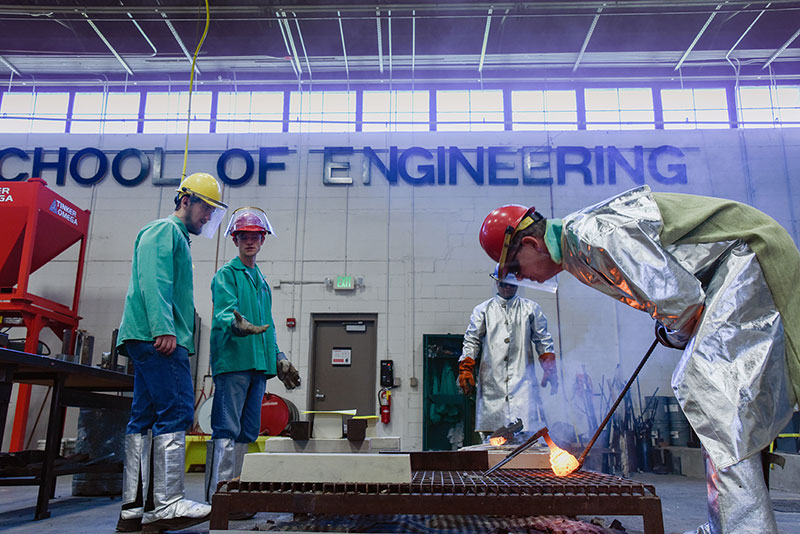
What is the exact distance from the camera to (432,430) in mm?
7285

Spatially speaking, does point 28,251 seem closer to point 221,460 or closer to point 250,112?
point 250,112

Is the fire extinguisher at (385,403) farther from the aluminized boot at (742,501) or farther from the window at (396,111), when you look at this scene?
the aluminized boot at (742,501)

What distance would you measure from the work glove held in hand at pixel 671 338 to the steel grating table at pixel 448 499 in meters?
0.54

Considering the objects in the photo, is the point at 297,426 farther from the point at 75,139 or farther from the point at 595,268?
the point at 75,139

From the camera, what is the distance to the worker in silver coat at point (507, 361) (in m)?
4.76

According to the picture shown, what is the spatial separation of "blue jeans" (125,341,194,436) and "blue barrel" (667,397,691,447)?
20.4ft

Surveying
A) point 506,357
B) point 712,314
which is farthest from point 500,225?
point 506,357

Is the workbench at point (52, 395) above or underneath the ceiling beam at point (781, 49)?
underneath

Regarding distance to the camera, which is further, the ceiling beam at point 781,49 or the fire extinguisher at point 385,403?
the ceiling beam at point 781,49

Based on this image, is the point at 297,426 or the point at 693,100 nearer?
the point at 297,426

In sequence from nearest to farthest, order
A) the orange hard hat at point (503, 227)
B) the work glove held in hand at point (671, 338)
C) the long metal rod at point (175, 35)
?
1. the work glove held in hand at point (671, 338)
2. the orange hard hat at point (503, 227)
3. the long metal rod at point (175, 35)

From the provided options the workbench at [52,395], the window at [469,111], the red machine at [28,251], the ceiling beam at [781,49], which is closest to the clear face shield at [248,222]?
the workbench at [52,395]

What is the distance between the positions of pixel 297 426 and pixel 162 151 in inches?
263

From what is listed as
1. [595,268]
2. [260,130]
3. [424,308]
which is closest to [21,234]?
[260,130]
